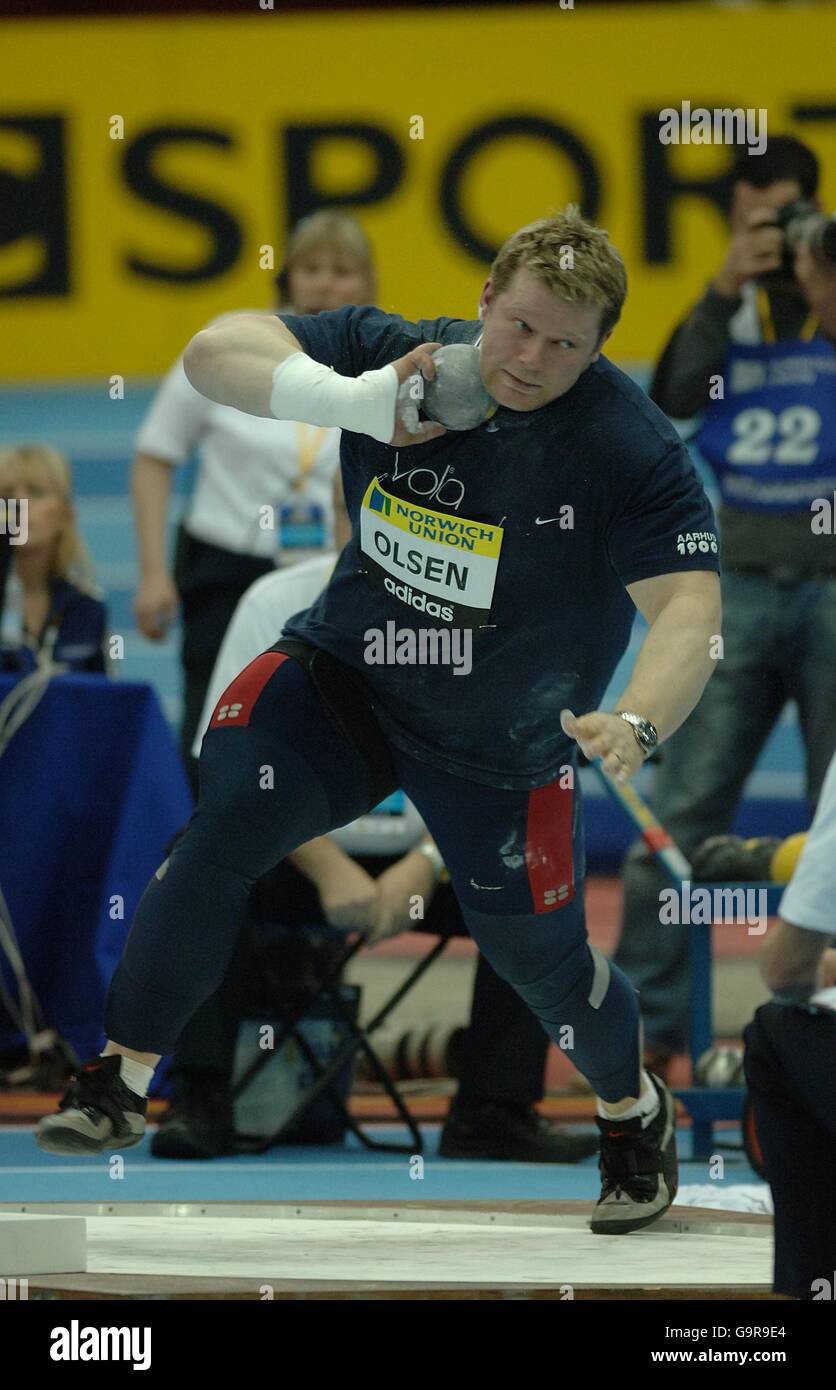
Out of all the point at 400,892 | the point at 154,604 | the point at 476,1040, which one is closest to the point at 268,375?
the point at 400,892

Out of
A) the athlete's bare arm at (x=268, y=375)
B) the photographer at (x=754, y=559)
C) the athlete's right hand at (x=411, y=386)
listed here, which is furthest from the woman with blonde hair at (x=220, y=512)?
the athlete's right hand at (x=411, y=386)

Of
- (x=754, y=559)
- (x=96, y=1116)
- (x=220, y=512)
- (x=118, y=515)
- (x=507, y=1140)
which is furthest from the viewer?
(x=118, y=515)

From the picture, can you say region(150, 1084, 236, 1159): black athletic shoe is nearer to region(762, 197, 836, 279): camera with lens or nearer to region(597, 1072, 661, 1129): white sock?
region(597, 1072, 661, 1129): white sock

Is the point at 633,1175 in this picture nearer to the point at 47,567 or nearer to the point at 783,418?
the point at 783,418

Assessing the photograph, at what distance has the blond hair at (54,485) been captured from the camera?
6758 millimetres

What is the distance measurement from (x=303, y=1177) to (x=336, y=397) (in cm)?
247

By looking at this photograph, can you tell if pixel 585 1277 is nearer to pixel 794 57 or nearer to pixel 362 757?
pixel 362 757

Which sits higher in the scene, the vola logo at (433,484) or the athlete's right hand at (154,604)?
the vola logo at (433,484)

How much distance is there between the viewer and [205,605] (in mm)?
6645

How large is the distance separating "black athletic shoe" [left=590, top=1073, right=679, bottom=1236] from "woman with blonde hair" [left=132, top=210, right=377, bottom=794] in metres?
2.44

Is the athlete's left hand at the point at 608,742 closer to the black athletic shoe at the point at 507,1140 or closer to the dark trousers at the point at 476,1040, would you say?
the dark trousers at the point at 476,1040

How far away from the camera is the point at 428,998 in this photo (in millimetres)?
7957

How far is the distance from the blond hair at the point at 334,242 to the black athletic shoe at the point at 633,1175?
2832 mm
